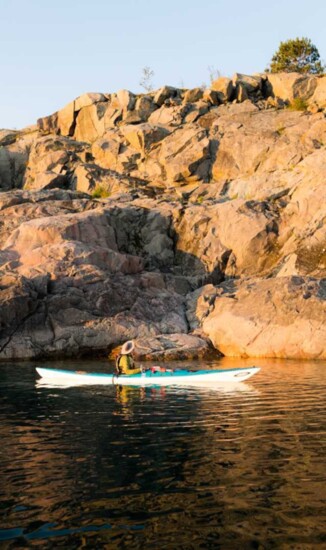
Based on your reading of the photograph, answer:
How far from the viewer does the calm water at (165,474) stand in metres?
7.86

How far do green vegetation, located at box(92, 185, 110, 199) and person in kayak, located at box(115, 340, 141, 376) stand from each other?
1135 inches

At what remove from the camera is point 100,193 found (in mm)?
52656

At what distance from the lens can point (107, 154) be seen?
58656mm

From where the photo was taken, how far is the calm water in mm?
7863

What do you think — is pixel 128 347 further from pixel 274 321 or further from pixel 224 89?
pixel 224 89

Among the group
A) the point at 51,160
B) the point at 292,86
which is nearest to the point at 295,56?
the point at 292,86

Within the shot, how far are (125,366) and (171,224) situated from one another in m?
22.7

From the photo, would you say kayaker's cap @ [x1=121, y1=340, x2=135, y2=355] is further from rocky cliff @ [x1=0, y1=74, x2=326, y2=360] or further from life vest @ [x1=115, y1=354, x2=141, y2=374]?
rocky cliff @ [x1=0, y1=74, x2=326, y2=360]

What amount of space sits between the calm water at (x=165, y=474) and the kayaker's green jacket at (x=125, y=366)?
4.66 m

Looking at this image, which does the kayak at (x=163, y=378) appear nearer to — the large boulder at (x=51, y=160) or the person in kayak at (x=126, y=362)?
the person in kayak at (x=126, y=362)

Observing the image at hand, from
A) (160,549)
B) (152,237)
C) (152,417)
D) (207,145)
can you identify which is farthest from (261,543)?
(207,145)

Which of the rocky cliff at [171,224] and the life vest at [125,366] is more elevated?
the rocky cliff at [171,224]

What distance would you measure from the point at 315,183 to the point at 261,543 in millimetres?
38721

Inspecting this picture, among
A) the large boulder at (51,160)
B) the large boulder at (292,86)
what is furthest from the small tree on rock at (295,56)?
the large boulder at (51,160)
